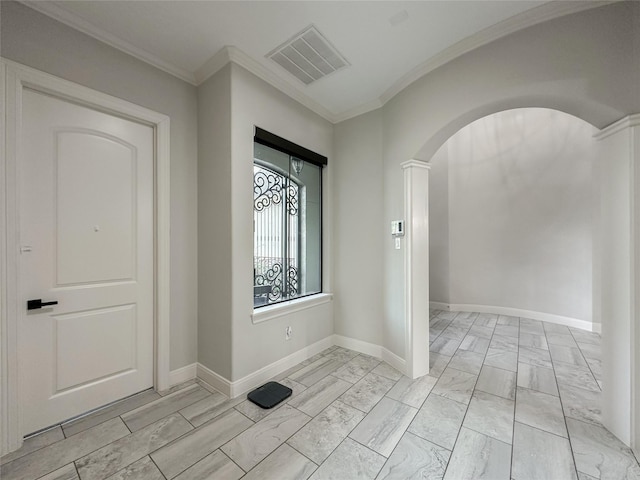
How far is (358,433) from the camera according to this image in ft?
5.67

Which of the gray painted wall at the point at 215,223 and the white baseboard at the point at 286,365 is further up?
the gray painted wall at the point at 215,223

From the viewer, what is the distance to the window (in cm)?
254

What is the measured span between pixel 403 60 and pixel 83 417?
12.5 ft

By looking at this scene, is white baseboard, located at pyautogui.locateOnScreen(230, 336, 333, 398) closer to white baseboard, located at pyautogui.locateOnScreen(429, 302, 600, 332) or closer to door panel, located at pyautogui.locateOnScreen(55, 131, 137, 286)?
door panel, located at pyautogui.locateOnScreen(55, 131, 137, 286)

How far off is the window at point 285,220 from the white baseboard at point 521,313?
10.8 feet

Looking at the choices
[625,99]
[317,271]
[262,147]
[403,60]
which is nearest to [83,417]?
[317,271]

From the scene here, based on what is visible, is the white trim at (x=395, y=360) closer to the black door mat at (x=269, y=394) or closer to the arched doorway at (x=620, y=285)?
the black door mat at (x=269, y=394)

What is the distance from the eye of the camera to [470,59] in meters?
2.05

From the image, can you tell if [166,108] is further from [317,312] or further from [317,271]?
[317,312]

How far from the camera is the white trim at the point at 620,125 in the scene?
153 centimetres

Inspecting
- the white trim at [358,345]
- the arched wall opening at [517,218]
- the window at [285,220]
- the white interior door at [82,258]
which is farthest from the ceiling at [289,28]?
the arched wall opening at [517,218]

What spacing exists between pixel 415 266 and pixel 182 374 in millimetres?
2409

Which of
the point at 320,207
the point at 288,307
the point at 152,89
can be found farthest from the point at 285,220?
the point at 152,89

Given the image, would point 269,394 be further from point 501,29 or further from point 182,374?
point 501,29
